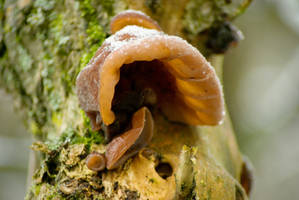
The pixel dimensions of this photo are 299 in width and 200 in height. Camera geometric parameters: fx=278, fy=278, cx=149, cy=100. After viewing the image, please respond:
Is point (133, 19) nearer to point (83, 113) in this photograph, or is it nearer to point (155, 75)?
point (155, 75)

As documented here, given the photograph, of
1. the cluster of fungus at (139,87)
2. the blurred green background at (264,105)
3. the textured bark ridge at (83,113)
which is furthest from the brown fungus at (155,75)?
the blurred green background at (264,105)

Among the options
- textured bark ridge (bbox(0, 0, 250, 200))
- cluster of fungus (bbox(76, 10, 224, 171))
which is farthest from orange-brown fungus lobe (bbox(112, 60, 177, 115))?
textured bark ridge (bbox(0, 0, 250, 200))

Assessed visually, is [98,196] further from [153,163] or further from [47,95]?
[47,95]

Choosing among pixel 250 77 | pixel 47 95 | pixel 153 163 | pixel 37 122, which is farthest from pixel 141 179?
pixel 250 77

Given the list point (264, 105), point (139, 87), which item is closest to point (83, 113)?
point (139, 87)

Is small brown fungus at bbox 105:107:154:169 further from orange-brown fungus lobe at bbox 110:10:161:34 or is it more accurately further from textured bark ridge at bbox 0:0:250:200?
orange-brown fungus lobe at bbox 110:10:161:34
